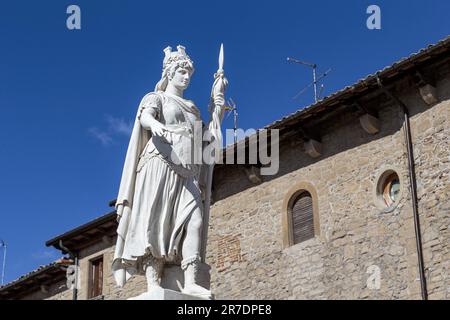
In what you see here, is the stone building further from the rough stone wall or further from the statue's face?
the statue's face

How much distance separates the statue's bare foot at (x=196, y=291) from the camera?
7.54 m

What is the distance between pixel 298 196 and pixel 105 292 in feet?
24.8

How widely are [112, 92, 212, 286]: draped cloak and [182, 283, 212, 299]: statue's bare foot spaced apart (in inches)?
12.9

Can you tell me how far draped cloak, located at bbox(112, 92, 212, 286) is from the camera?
7801 millimetres

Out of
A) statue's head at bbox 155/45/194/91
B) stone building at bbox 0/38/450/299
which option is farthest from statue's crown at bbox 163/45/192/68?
stone building at bbox 0/38/450/299

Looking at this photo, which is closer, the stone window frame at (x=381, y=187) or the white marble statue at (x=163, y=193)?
the white marble statue at (x=163, y=193)

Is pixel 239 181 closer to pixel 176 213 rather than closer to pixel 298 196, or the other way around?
pixel 298 196

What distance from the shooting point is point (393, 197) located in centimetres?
1830

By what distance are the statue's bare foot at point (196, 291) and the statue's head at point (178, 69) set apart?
2.01 meters

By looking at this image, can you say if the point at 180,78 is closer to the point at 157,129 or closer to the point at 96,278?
the point at 157,129
